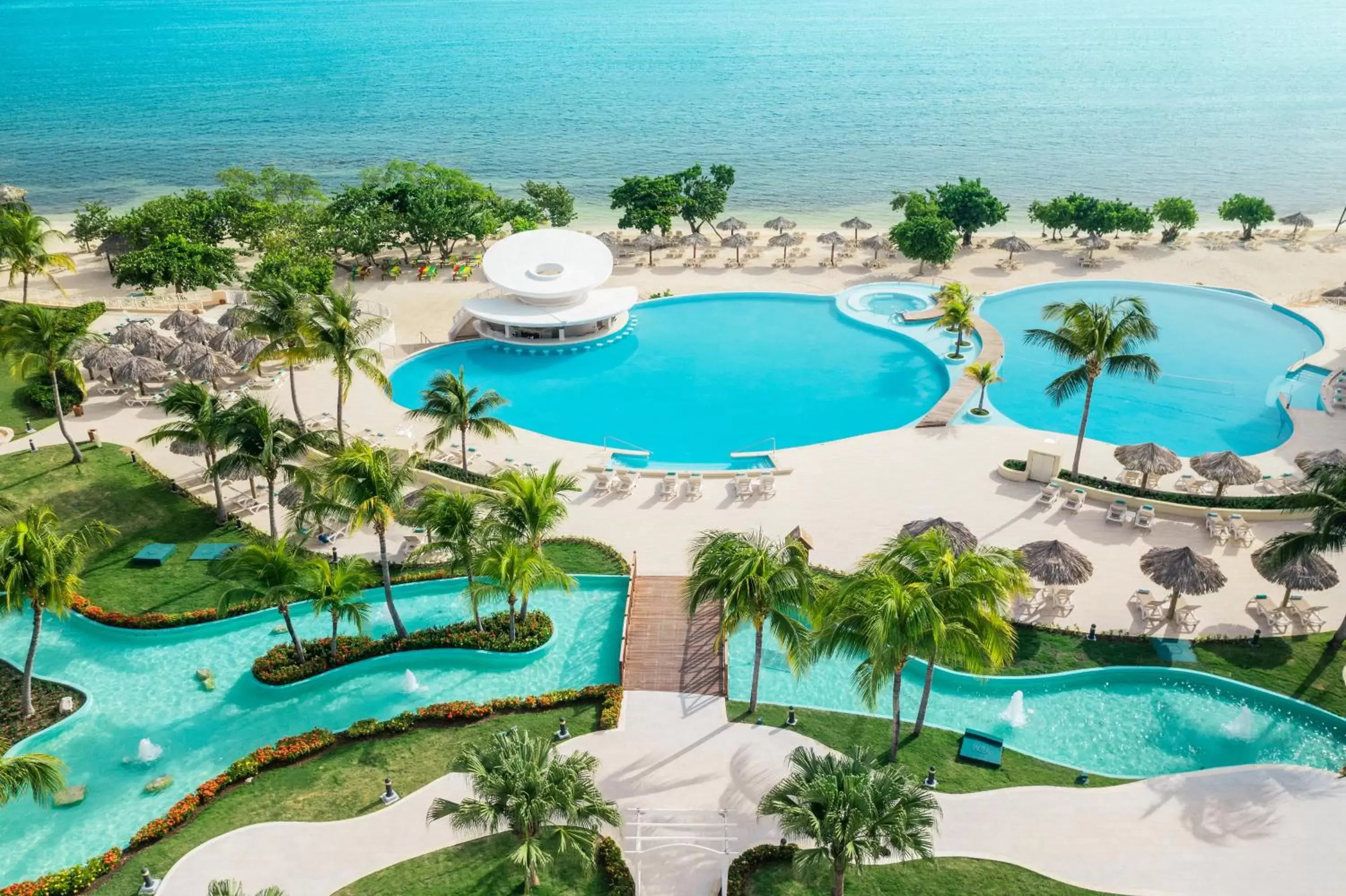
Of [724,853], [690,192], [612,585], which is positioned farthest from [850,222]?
[724,853]

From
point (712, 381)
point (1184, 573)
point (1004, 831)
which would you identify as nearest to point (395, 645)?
point (1004, 831)

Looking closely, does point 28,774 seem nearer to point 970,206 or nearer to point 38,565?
point 38,565

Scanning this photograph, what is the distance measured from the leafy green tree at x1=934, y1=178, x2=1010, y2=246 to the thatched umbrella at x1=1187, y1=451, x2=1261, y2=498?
101 ft

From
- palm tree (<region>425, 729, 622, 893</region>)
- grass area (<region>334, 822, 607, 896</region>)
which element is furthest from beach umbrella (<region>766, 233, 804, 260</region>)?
palm tree (<region>425, 729, 622, 893</region>)

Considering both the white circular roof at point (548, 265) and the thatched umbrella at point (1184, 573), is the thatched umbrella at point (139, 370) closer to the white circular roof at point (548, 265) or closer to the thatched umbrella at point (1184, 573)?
the white circular roof at point (548, 265)

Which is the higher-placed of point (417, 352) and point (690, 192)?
point (690, 192)

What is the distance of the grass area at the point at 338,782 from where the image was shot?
19516 mm

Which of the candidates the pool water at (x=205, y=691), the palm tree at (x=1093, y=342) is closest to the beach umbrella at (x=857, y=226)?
the palm tree at (x=1093, y=342)

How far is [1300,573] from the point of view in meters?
25.4

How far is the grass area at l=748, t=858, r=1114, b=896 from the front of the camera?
18.3m

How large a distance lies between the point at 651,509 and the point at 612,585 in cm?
455

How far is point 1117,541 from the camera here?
30219 mm

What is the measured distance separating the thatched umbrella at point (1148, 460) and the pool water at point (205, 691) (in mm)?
17783

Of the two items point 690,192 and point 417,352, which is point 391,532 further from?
point 690,192
